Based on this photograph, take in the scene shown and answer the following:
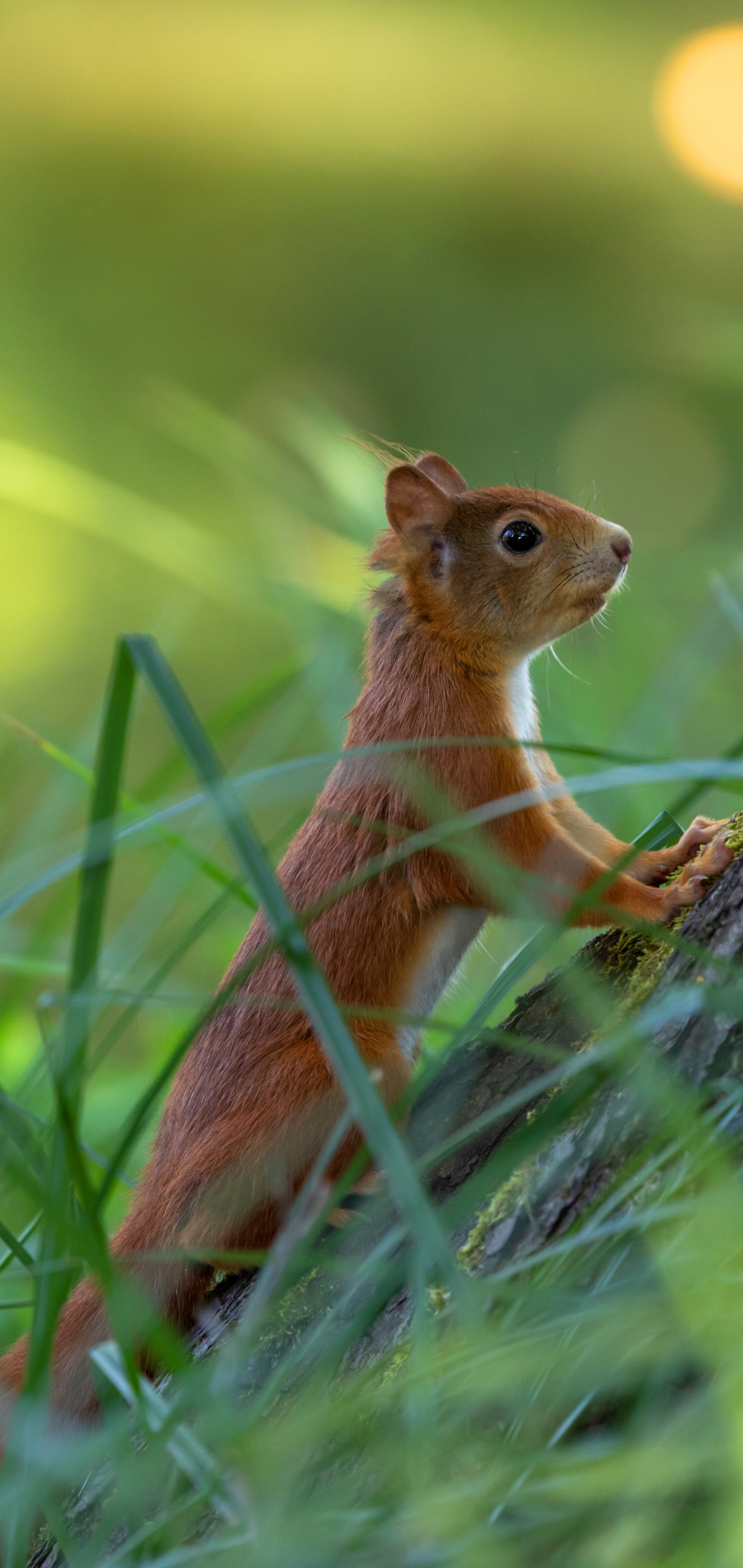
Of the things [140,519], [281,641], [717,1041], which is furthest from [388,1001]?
[281,641]

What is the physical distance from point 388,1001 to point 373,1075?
68 cm

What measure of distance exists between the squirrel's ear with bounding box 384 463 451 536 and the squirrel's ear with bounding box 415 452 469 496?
20 centimetres

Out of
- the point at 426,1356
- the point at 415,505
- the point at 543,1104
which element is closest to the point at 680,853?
the point at 543,1104

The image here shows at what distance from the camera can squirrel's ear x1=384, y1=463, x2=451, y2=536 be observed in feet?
5.34

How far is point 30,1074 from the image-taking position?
1131mm

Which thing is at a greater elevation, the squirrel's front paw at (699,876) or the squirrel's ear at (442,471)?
the squirrel's ear at (442,471)

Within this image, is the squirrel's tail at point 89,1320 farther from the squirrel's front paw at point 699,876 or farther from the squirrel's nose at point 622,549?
the squirrel's nose at point 622,549

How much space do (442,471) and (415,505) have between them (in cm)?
24

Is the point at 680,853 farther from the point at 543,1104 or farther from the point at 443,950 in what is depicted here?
the point at 543,1104

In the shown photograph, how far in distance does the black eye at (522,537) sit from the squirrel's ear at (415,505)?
0.32 ft

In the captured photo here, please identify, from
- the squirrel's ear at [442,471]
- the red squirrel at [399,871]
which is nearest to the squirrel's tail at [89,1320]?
the red squirrel at [399,871]

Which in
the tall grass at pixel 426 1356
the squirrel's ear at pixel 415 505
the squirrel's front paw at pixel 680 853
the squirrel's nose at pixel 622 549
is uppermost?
the squirrel's ear at pixel 415 505

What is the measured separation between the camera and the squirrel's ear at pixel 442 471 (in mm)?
1847

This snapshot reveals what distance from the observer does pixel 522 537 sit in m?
1.62
